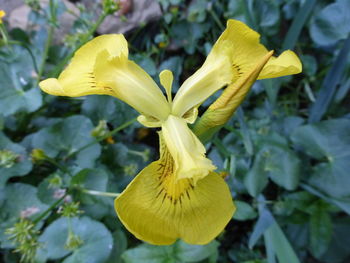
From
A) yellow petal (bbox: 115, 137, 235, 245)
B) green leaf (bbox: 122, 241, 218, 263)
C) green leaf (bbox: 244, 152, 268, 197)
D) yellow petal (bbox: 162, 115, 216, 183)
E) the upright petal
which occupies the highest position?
the upright petal

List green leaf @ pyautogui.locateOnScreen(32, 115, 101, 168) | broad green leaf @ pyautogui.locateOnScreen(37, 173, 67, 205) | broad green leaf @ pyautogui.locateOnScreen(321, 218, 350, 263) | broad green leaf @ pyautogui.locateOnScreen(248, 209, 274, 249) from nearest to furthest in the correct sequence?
broad green leaf @ pyautogui.locateOnScreen(248, 209, 274, 249), broad green leaf @ pyautogui.locateOnScreen(37, 173, 67, 205), green leaf @ pyautogui.locateOnScreen(32, 115, 101, 168), broad green leaf @ pyautogui.locateOnScreen(321, 218, 350, 263)

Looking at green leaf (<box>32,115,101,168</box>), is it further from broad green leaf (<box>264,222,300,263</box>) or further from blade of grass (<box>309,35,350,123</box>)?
blade of grass (<box>309,35,350,123</box>)

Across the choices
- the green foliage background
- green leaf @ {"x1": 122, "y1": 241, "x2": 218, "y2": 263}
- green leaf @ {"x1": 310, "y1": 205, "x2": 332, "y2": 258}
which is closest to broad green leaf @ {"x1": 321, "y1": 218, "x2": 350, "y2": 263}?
the green foliage background

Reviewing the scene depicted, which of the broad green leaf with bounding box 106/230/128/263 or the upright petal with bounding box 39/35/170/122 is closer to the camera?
the upright petal with bounding box 39/35/170/122

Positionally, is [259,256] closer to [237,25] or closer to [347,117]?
[347,117]

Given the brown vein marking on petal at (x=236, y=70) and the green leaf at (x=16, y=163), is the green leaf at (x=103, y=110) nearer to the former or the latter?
the green leaf at (x=16, y=163)

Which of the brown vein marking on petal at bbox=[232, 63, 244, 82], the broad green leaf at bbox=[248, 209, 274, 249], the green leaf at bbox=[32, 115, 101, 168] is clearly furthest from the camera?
the green leaf at bbox=[32, 115, 101, 168]

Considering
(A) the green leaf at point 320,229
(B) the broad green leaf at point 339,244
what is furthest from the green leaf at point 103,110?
(B) the broad green leaf at point 339,244
